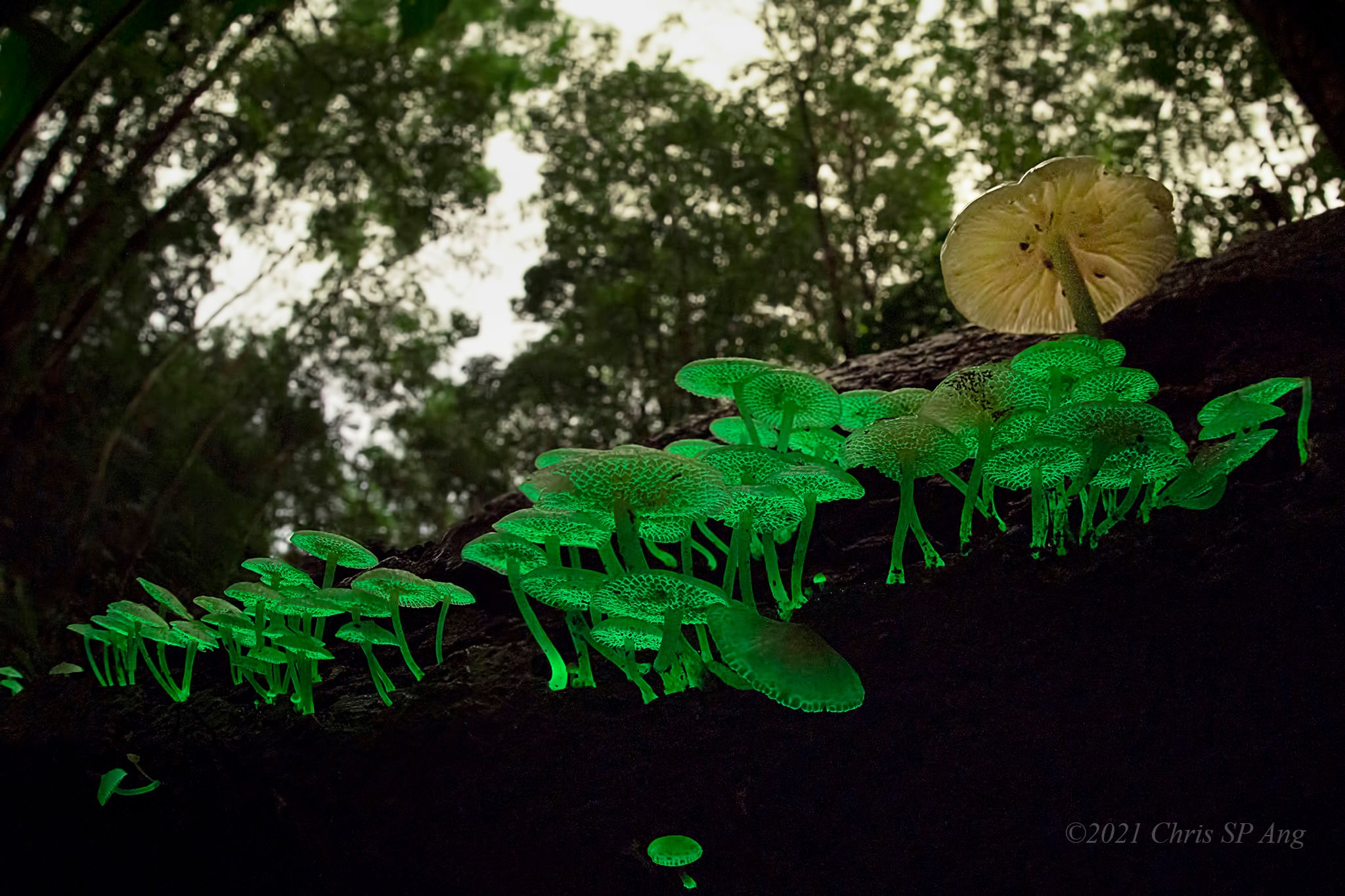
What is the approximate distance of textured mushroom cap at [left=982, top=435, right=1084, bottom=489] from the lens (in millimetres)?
1756

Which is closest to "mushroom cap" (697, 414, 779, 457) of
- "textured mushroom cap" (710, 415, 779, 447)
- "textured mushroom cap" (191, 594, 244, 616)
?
"textured mushroom cap" (710, 415, 779, 447)

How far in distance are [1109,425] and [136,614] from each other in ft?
8.45

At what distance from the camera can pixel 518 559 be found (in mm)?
2088

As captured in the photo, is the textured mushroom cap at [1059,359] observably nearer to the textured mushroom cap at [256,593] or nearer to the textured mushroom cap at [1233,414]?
the textured mushroom cap at [1233,414]

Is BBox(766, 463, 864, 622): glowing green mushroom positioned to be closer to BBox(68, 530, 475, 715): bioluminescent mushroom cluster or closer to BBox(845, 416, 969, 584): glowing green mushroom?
BBox(845, 416, 969, 584): glowing green mushroom

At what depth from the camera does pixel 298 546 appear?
202 centimetres

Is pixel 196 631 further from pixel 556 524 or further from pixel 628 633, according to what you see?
pixel 628 633

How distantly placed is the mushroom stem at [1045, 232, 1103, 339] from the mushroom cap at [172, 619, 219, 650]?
8.58 ft

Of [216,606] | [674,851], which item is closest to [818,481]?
[674,851]

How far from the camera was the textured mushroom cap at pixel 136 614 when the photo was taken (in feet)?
7.52

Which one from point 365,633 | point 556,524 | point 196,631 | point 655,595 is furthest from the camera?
point 196,631

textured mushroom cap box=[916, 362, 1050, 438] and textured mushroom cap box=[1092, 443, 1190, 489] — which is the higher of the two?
textured mushroom cap box=[916, 362, 1050, 438]

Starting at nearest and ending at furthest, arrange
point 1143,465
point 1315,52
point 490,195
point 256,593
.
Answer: point 1143,465 → point 256,593 → point 1315,52 → point 490,195

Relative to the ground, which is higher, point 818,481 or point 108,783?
point 818,481
